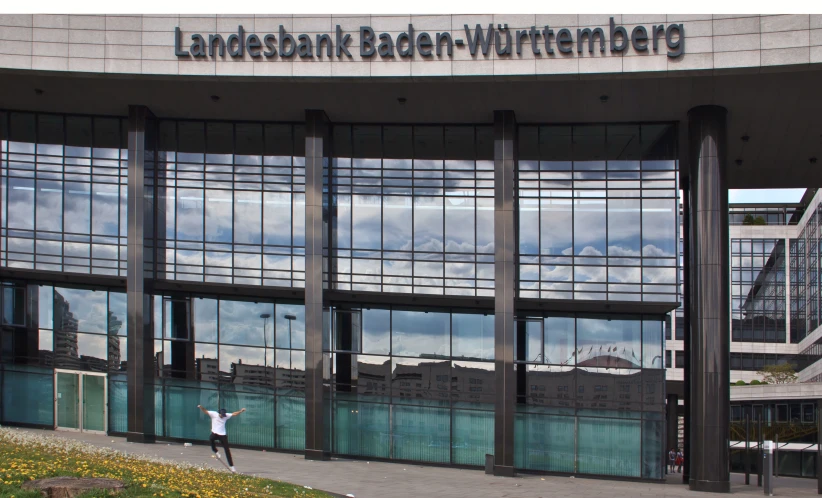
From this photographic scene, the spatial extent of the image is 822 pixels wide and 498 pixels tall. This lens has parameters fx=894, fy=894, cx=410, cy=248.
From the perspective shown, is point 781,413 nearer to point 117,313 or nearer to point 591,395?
point 591,395

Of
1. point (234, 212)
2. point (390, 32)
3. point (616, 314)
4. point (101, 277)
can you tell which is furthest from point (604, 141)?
point (101, 277)

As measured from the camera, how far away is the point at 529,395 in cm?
3009

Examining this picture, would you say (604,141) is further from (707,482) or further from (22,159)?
(22,159)

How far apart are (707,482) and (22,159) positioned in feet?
82.4

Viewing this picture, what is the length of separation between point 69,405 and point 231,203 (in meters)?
8.94

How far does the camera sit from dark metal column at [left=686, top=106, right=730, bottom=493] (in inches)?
1070

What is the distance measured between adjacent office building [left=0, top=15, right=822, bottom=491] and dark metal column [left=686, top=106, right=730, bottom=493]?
0.24m

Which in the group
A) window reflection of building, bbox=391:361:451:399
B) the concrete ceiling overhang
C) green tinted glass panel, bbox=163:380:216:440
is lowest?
green tinted glass panel, bbox=163:380:216:440

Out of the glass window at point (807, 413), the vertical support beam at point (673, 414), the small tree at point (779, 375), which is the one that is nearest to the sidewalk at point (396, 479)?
the glass window at point (807, 413)

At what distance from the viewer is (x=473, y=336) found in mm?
30719

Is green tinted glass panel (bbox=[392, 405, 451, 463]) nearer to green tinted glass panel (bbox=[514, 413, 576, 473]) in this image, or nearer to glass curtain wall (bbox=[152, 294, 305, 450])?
green tinted glass panel (bbox=[514, 413, 576, 473])

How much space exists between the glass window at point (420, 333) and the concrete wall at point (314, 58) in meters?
8.52

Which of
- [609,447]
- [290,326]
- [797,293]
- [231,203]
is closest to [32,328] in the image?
[231,203]

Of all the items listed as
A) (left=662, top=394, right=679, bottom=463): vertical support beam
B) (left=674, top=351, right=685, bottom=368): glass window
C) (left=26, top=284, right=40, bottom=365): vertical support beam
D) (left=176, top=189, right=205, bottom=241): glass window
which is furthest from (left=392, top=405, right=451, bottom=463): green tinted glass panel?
(left=674, top=351, right=685, bottom=368): glass window
